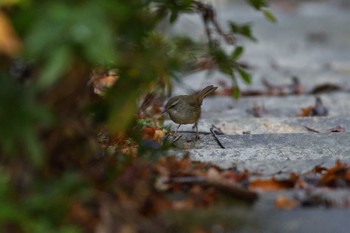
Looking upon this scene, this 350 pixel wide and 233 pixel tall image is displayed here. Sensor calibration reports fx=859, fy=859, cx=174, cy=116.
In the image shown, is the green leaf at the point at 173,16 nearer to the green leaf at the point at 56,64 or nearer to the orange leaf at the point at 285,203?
the orange leaf at the point at 285,203

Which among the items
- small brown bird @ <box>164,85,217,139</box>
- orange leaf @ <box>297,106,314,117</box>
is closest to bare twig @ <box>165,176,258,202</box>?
small brown bird @ <box>164,85,217,139</box>

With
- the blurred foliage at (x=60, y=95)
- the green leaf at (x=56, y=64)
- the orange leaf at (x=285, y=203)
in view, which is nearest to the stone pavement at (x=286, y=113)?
the orange leaf at (x=285, y=203)

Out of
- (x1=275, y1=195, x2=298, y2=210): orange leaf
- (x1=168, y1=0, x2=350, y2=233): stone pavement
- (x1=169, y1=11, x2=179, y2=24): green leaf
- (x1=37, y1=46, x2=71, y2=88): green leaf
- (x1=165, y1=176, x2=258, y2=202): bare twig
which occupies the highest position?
(x1=37, y1=46, x2=71, y2=88): green leaf

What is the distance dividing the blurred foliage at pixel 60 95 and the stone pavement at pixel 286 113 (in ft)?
1.83

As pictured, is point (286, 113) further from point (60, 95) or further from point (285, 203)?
point (60, 95)

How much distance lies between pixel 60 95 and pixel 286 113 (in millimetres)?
3414

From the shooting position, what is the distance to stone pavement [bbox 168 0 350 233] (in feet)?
9.19

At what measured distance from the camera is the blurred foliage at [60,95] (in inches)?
87.4

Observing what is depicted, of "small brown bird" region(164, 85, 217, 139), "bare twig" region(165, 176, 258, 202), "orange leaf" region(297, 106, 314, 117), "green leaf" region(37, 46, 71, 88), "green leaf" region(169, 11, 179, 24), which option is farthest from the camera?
"orange leaf" region(297, 106, 314, 117)

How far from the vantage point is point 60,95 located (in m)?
2.46

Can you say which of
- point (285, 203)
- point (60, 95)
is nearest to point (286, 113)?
point (285, 203)

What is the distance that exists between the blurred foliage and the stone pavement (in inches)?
22.0

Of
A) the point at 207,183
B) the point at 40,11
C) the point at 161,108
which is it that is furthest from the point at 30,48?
the point at 161,108

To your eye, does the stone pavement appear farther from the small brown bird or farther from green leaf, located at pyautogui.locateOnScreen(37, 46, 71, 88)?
green leaf, located at pyautogui.locateOnScreen(37, 46, 71, 88)
